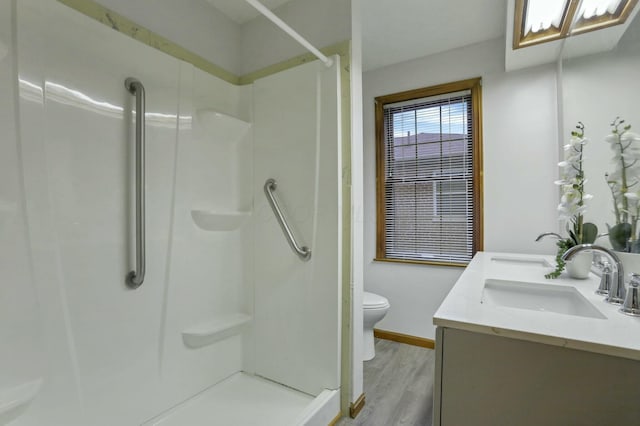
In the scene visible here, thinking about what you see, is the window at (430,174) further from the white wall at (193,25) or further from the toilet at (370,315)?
the white wall at (193,25)

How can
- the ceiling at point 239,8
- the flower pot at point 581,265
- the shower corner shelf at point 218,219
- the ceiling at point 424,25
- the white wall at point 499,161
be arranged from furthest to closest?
1. the white wall at point 499,161
2. the ceiling at point 424,25
3. the ceiling at point 239,8
4. the shower corner shelf at point 218,219
5. the flower pot at point 581,265

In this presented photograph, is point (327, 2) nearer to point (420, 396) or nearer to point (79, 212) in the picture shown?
point (79, 212)

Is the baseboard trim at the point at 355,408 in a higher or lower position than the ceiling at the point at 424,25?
lower

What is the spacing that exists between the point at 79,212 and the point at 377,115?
2.29 metres

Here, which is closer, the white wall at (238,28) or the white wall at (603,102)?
the white wall at (603,102)

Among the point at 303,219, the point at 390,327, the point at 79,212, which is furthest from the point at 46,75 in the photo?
the point at 390,327

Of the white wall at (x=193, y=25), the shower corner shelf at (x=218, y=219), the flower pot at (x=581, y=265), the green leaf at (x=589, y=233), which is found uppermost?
the white wall at (x=193, y=25)

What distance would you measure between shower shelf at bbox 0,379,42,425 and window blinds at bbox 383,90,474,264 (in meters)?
2.31

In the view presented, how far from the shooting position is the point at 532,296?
121 cm

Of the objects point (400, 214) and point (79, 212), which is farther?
point (400, 214)

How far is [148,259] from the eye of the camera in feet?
4.70

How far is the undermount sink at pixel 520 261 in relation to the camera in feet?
5.54

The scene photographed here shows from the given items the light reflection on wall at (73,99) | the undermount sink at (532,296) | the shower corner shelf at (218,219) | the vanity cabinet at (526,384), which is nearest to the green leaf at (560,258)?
the undermount sink at (532,296)

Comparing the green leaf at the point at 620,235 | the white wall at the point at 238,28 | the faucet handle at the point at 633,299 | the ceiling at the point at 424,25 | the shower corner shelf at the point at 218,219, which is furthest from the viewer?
the ceiling at the point at 424,25
